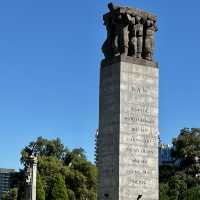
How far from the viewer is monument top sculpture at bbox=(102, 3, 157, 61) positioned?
28406 millimetres

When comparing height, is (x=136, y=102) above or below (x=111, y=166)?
above

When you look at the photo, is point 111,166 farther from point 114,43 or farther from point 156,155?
point 114,43

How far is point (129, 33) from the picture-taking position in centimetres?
2862

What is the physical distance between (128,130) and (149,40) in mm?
4435

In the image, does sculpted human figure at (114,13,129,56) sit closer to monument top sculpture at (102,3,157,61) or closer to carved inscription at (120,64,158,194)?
monument top sculpture at (102,3,157,61)

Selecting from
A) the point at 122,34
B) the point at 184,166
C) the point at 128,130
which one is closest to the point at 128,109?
the point at 128,130

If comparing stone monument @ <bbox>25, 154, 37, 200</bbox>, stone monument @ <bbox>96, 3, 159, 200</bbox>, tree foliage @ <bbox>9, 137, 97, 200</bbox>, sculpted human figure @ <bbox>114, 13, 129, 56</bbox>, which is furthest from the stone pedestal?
tree foliage @ <bbox>9, 137, 97, 200</bbox>

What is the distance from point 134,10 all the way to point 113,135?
5680 millimetres

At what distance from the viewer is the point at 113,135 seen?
2742cm

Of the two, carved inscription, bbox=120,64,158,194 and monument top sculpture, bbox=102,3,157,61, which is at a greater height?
monument top sculpture, bbox=102,3,157,61

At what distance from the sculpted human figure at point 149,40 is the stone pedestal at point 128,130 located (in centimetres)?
44

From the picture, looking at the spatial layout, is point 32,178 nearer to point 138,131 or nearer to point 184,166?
point 138,131

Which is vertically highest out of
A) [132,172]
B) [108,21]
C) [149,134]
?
[108,21]

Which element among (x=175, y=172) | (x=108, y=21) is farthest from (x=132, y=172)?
(x=175, y=172)
